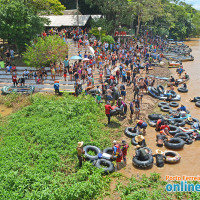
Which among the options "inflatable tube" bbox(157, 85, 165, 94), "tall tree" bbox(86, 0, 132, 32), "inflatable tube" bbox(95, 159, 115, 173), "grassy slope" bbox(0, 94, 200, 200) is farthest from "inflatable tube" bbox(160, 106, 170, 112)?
"tall tree" bbox(86, 0, 132, 32)

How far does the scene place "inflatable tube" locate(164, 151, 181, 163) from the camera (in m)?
11.8

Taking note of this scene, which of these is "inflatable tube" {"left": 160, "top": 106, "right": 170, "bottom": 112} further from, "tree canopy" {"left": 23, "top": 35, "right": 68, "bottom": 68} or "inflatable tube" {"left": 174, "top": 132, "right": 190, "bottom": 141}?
"tree canopy" {"left": 23, "top": 35, "right": 68, "bottom": 68}

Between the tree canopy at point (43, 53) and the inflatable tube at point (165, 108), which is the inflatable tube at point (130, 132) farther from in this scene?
the tree canopy at point (43, 53)

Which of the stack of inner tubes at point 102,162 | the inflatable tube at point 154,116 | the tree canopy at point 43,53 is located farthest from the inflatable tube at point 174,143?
the tree canopy at point 43,53

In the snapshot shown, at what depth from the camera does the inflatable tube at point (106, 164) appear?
35.2 ft

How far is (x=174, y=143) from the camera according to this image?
44.8ft

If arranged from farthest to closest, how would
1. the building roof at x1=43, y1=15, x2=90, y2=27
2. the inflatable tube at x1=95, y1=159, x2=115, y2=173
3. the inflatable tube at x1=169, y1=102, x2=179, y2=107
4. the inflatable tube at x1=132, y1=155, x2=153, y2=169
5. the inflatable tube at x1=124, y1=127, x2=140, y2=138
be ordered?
1. the building roof at x1=43, y1=15, x2=90, y2=27
2. the inflatable tube at x1=169, y1=102, x2=179, y2=107
3. the inflatable tube at x1=124, y1=127, x2=140, y2=138
4. the inflatable tube at x1=132, y1=155, x2=153, y2=169
5. the inflatable tube at x1=95, y1=159, x2=115, y2=173

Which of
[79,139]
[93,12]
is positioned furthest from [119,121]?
[93,12]

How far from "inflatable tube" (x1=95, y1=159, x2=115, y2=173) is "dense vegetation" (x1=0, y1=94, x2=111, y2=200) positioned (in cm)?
47

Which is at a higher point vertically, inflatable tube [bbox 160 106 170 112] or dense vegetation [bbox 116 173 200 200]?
inflatable tube [bbox 160 106 170 112]

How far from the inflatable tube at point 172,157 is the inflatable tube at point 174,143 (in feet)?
2.38

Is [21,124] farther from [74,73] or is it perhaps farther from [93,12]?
[93,12]

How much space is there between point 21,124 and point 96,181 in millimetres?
7448

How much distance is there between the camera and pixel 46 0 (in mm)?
28062
